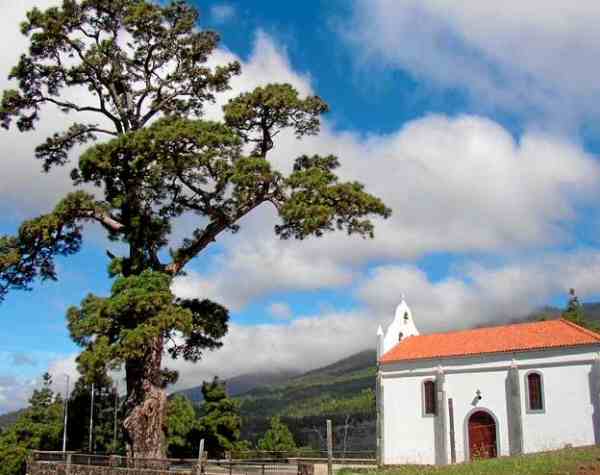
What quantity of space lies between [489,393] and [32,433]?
66.4 ft

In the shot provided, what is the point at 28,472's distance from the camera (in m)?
21.9

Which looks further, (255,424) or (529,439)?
(255,424)

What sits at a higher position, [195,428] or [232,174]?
[232,174]

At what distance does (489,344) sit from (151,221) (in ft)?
55.2

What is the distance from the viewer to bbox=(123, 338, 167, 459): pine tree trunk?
62.9 ft

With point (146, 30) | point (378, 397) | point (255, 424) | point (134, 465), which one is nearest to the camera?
point (134, 465)

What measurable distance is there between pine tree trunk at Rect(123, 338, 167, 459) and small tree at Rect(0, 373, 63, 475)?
22.9 feet

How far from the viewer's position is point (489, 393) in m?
29.0

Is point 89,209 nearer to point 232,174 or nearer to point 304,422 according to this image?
point 232,174

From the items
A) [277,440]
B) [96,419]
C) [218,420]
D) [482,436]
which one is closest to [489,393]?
[482,436]

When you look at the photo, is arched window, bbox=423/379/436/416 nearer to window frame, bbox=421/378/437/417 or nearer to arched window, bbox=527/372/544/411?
window frame, bbox=421/378/437/417

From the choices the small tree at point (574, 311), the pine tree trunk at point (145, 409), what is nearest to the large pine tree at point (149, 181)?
the pine tree trunk at point (145, 409)

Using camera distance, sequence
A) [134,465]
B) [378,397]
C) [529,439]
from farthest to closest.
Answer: [378,397] < [529,439] < [134,465]

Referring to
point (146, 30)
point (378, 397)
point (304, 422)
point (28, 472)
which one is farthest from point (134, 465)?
point (304, 422)
